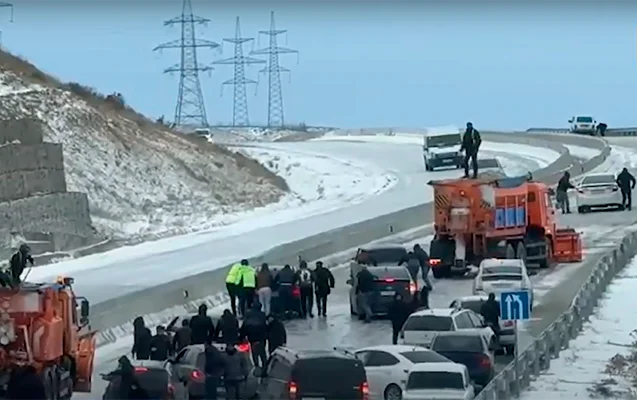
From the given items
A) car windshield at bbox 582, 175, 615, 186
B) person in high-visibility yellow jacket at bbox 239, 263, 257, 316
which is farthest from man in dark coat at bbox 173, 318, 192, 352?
car windshield at bbox 582, 175, 615, 186

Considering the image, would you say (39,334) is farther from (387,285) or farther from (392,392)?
(387,285)

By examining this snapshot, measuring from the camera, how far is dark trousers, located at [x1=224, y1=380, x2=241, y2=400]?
23.8m

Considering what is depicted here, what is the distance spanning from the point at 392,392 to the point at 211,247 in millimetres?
29915

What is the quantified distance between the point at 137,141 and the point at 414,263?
3531cm

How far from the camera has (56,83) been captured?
75375 mm

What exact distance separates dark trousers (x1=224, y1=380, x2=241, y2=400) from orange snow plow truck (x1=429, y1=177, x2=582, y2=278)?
759 inches

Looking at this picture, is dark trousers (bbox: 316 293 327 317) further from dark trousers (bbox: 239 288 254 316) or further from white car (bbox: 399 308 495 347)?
white car (bbox: 399 308 495 347)

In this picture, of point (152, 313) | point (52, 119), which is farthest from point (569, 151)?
point (152, 313)

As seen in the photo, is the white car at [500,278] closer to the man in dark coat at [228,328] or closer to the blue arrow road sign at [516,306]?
the blue arrow road sign at [516,306]

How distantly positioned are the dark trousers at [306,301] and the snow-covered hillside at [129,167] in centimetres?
2364

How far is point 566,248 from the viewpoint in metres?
45.5

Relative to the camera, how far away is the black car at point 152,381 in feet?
71.8

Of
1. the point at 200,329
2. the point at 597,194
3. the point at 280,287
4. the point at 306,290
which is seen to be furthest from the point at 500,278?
the point at 597,194

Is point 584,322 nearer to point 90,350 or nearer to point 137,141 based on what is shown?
point 90,350
